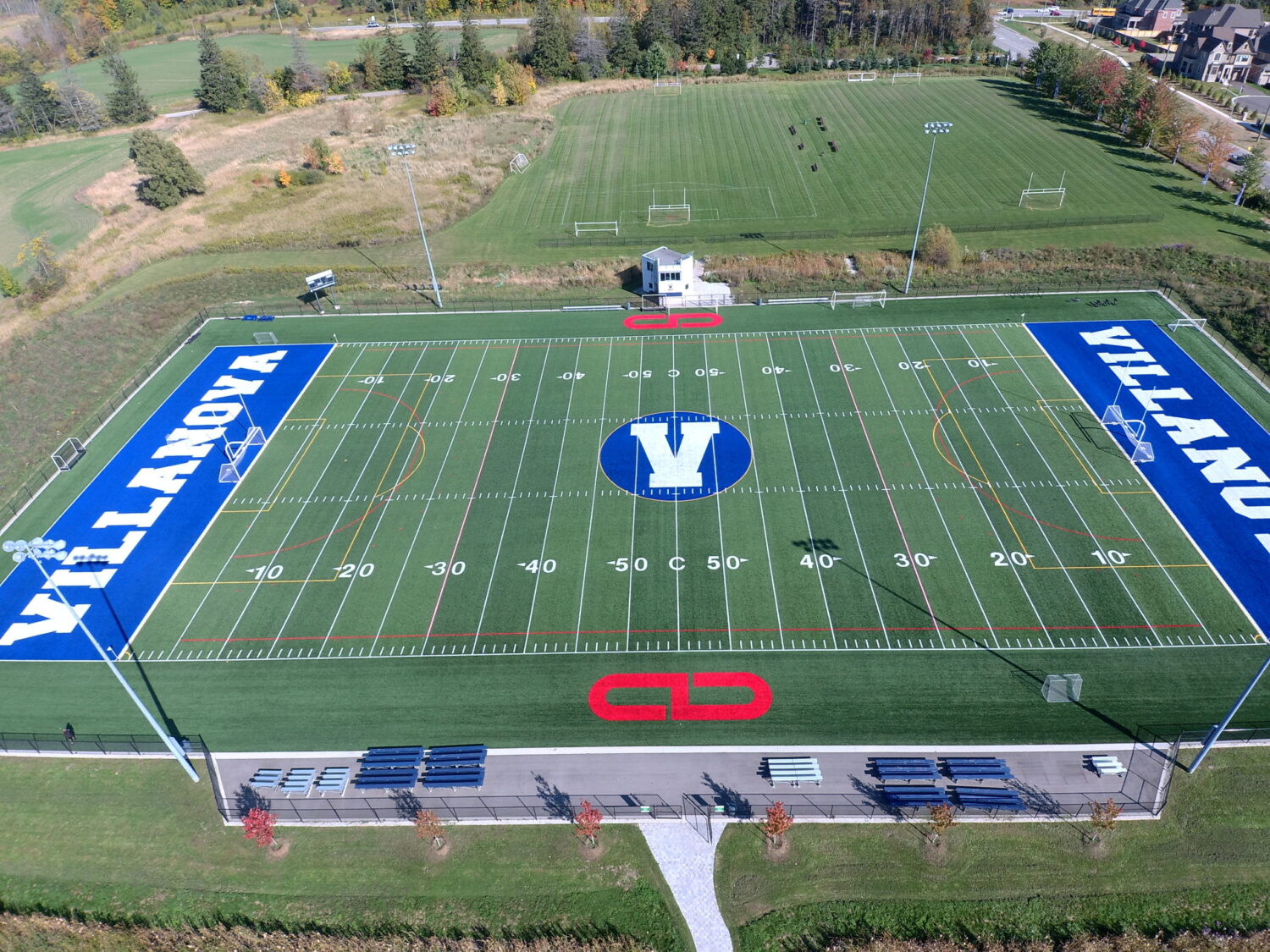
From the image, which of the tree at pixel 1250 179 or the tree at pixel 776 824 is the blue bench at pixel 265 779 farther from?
the tree at pixel 1250 179

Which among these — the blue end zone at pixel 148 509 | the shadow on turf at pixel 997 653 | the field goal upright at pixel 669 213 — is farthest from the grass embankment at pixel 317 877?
the field goal upright at pixel 669 213

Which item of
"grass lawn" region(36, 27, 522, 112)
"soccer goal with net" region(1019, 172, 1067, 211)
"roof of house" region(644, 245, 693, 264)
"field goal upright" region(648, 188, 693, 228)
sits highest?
"grass lawn" region(36, 27, 522, 112)

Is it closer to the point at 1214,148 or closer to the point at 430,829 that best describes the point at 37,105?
the point at 430,829

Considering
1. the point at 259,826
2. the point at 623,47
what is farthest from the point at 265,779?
the point at 623,47

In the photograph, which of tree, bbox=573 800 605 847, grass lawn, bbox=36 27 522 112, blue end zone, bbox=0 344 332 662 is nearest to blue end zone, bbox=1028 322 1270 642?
tree, bbox=573 800 605 847

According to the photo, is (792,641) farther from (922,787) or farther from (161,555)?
(161,555)

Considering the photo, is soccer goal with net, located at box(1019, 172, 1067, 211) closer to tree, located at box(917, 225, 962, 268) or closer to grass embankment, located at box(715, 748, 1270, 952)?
tree, located at box(917, 225, 962, 268)

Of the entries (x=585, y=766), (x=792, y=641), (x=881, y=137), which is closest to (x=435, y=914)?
(x=585, y=766)
